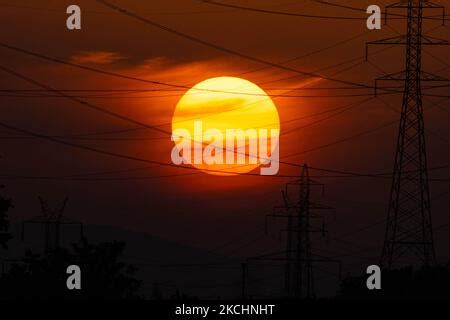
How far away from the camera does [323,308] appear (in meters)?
47.1

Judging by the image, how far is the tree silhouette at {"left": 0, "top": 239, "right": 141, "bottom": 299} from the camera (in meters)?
115

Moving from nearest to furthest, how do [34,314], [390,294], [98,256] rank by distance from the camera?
1. [34,314]
2. [390,294]
3. [98,256]

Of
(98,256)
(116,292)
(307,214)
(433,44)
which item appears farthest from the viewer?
(98,256)

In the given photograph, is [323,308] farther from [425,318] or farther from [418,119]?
[418,119]

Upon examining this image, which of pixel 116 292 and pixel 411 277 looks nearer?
pixel 411 277

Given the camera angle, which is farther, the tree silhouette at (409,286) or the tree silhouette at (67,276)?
the tree silhouette at (67,276)

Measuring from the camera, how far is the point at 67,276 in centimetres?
12200

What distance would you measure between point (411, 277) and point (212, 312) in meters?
52.9

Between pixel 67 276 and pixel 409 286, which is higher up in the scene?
pixel 67 276

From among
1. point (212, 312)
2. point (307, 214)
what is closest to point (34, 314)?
point (212, 312)

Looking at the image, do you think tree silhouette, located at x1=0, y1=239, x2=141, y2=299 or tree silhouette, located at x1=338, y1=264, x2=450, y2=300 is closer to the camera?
tree silhouette, located at x1=338, y1=264, x2=450, y2=300

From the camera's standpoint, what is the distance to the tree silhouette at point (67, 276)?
115 m

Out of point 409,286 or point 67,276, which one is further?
point 67,276

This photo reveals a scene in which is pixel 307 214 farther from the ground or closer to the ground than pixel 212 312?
farther from the ground
